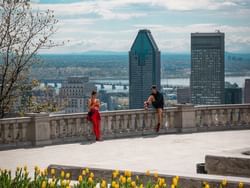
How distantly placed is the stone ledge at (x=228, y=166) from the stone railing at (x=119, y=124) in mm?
10485

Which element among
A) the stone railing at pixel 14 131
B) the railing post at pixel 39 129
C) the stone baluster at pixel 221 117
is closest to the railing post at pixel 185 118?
the stone baluster at pixel 221 117

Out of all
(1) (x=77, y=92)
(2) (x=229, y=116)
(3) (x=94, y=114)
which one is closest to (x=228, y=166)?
(3) (x=94, y=114)

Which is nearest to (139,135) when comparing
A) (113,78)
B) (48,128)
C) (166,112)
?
(166,112)

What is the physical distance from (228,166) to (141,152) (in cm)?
811

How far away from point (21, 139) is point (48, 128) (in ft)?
3.08

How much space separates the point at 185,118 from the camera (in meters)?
26.1

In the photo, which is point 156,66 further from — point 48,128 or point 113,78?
point 48,128

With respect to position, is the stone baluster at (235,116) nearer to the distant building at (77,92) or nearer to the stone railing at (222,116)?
the stone railing at (222,116)

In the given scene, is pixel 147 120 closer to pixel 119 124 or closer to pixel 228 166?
pixel 119 124

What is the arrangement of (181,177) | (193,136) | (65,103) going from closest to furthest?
1. (181,177)
2. (193,136)
3. (65,103)

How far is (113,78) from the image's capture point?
15625 centimetres

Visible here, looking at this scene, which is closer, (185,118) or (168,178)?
(168,178)

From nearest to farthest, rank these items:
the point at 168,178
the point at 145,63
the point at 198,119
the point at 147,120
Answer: the point at 168,178, the point at 147,120, the point at 198,119, the point at 145,63

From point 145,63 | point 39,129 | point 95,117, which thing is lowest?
point 39,129
